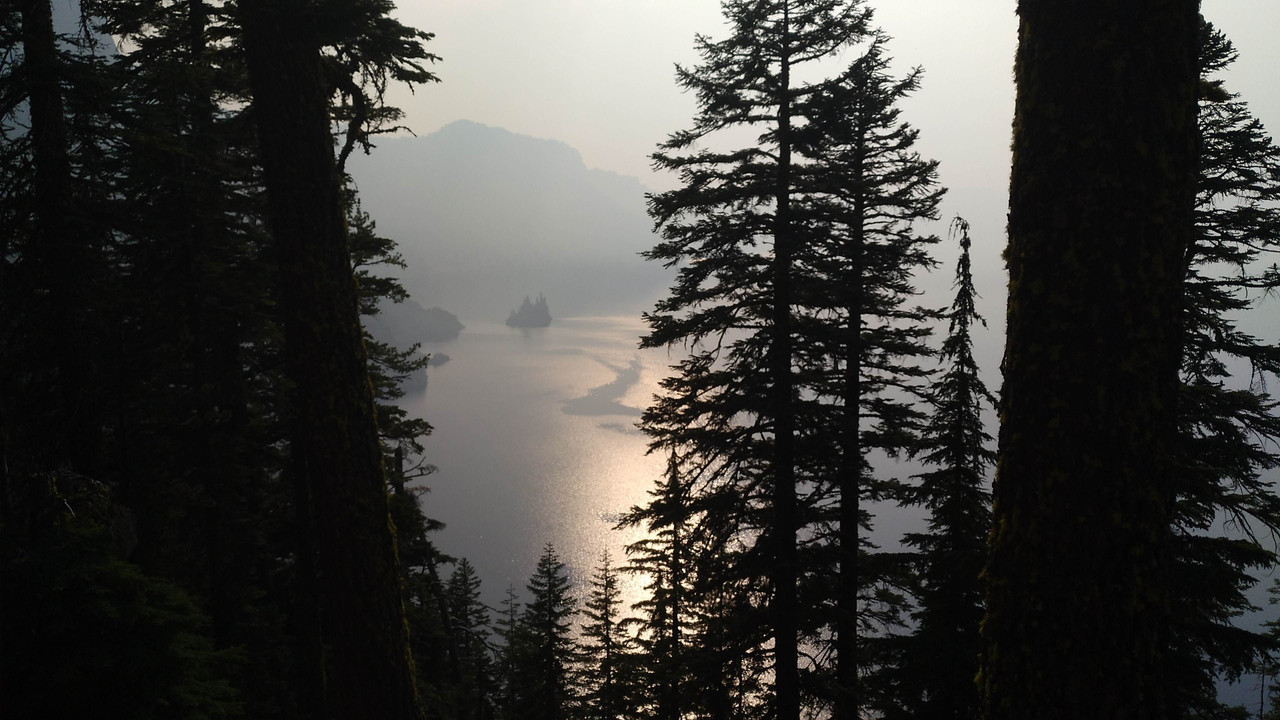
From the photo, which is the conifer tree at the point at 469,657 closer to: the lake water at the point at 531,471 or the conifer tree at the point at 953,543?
the lake water at the point at 531,471

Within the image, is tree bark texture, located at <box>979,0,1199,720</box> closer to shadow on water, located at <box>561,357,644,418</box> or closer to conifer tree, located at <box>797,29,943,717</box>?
conifer tree, located at <box>797,29,943,717</box>

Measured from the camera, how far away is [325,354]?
4605mm

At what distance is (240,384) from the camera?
9930mm

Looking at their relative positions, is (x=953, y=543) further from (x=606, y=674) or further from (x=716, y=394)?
(x=606, y=674)

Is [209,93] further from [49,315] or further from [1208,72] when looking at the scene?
[1208,72]

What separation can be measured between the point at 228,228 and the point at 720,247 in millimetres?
9751

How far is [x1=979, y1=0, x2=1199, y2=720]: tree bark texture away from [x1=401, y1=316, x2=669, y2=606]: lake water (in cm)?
4331

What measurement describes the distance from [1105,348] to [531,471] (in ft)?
361

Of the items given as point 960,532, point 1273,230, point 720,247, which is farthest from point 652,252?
point 1273,230

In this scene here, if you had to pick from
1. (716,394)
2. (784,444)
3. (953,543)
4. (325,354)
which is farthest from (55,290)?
(953,543)

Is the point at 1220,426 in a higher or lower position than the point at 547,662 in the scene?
higher

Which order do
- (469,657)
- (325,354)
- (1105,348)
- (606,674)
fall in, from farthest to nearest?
(469,657) < (606,674) < (325,354) < (1105,348)

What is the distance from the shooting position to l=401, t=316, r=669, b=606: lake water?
261 feet

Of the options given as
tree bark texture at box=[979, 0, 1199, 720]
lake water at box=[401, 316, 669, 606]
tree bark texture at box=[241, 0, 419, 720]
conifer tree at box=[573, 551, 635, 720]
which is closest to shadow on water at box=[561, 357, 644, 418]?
lake water at box=[401, 316, 669, 606]
